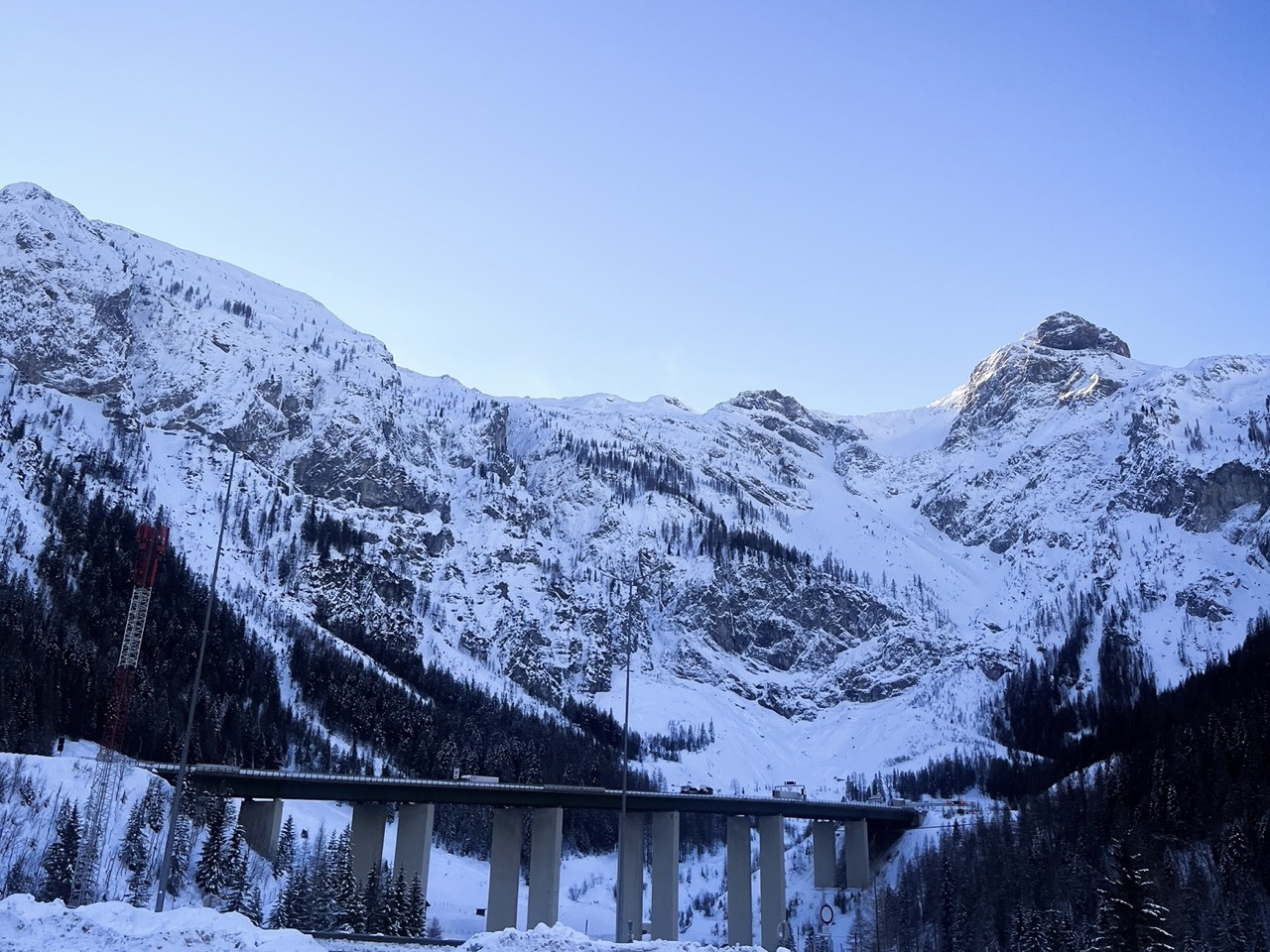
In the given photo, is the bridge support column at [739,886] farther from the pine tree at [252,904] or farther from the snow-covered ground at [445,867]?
the pine tree at [252,904]

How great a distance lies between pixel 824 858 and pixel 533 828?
42.3m

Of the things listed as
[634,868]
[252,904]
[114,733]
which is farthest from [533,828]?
[114,733]

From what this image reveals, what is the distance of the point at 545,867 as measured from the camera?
101 m

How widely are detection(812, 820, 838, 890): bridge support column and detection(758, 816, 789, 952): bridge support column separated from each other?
413 inches

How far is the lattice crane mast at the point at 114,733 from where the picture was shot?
67625mm

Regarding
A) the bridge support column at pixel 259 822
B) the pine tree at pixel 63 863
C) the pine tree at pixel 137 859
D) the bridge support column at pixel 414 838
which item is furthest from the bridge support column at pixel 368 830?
the pine tree at pixel 63 863

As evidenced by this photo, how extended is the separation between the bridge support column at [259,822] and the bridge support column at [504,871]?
19.5m

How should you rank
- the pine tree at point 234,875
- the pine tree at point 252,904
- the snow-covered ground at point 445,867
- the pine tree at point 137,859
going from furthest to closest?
the pine tree at point 234,875 < the snow-covered ground at point 445,867 < the pine tree at point 252,904 < the pine tree at point 137,859

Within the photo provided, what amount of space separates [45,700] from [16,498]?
2852 inches

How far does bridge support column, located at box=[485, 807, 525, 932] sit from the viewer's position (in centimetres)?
9219

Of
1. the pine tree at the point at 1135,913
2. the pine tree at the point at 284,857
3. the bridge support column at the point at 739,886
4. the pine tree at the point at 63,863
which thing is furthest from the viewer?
the bridge support column at the point at 739,886

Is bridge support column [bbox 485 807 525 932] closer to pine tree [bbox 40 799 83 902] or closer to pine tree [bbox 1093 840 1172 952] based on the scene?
pine tree [bbox 40 799 83 902]

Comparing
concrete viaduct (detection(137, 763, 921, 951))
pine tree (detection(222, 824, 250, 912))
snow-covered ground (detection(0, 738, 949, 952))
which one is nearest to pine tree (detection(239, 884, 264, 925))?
pine tree (detection(222, 824, 250, 912))

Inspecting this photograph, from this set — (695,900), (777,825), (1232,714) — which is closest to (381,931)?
(777,825)
